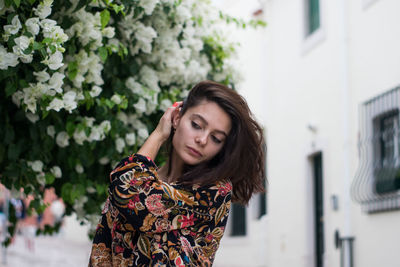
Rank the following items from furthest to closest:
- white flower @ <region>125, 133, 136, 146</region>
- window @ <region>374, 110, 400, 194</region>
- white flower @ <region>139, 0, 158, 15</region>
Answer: window @ <region>374, 110, 400, 194</region>
white flower @ <region>125, 133, 136, 146</region>
white flower @ <region>139, 0, 158, 15</region>

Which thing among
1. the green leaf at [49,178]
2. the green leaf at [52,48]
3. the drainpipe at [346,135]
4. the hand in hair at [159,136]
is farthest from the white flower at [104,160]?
the drainpipe at [346,135]

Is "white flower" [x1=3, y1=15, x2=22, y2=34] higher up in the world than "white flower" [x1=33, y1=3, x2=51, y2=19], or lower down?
lower down

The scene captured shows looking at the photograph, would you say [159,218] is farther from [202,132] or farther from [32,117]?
[32,117]

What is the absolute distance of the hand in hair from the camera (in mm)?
2854

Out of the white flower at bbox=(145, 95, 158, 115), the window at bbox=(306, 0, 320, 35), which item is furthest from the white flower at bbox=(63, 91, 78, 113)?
the window at bbox=(306, 0, 320, 35)

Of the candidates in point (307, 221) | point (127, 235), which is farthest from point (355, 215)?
point (127, 235)

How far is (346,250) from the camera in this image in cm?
1045

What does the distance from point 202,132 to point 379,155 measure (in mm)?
6950

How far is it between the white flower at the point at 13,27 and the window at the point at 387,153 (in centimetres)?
569

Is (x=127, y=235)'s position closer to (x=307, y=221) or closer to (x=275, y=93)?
(x=307, y=221)

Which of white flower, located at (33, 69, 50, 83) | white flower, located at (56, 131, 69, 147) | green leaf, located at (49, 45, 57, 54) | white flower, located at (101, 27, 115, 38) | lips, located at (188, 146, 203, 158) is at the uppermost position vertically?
white flower, located at (101, 27, 115, 38)

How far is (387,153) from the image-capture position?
366 inches

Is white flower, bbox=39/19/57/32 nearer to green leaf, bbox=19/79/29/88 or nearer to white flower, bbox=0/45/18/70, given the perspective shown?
white flower, bbox=0/45/18/70

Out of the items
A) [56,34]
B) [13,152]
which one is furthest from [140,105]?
[56,34]
